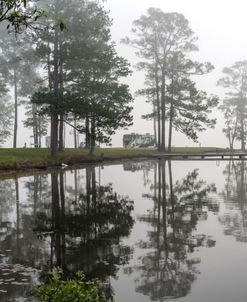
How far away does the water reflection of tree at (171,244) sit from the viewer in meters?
9.18

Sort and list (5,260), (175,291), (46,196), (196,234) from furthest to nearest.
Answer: (46,196) → (196,234) → (5,260) → (175,291)

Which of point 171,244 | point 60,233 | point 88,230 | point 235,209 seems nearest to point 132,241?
point 171,244

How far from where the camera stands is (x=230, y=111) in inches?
3302

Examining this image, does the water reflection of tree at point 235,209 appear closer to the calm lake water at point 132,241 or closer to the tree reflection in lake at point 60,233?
the calm lake water at point 132,241

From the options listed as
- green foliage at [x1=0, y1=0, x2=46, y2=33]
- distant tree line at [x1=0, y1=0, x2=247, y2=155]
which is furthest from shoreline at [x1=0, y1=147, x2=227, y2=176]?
green foliage at [x1=0, y1=0, x2=46, y2=33]

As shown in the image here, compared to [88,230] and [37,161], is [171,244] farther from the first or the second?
[37,161]

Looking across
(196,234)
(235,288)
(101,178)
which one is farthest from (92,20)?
(235,288)

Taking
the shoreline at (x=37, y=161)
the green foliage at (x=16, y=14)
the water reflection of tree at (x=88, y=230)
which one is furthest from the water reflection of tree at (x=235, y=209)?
the shoreline at (x=37, y=161)

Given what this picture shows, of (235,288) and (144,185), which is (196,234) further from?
(144,185)

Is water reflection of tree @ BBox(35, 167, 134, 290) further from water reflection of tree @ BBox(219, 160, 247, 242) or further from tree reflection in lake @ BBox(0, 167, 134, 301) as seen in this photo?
water reflection of tree @ BBox(219, 160, 247, 242)

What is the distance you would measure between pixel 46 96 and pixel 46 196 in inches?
739

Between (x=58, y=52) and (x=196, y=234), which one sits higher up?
(x=58, y=52)

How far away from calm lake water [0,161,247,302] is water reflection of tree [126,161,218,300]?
0.02 meters

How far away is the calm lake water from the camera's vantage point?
916 cm
